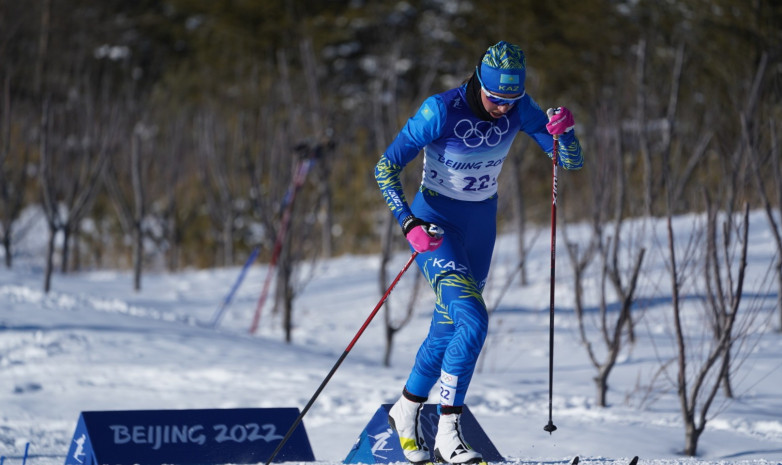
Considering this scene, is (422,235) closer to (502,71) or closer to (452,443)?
(502,71)

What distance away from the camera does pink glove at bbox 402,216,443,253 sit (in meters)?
3.47

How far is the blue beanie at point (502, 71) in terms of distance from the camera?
3555 mm

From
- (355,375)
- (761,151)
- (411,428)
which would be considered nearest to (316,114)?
(355,375)

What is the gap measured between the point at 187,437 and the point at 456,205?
162cm

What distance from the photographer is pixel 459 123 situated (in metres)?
3.69

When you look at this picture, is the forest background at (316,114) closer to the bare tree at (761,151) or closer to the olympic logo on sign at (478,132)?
the bare tree at (761,151)

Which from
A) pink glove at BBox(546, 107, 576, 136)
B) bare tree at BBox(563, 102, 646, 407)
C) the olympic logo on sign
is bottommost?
bare tree at BBox(563, 102, 646, 407)

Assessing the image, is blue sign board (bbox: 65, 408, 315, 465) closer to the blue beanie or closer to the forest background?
the blue beanie

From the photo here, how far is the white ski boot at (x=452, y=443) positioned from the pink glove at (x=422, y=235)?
0.70 meters

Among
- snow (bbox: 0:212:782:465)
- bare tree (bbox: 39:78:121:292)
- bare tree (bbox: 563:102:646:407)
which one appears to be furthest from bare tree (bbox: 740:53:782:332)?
bare tree (bbox: 39:78:121:292)

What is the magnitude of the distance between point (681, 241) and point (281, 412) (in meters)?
7.00

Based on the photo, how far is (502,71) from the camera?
3551mm

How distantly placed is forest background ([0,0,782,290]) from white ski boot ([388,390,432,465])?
2051mm

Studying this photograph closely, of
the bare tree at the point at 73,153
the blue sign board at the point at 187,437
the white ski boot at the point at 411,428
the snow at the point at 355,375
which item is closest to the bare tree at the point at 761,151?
the snow at the point at 355,375
